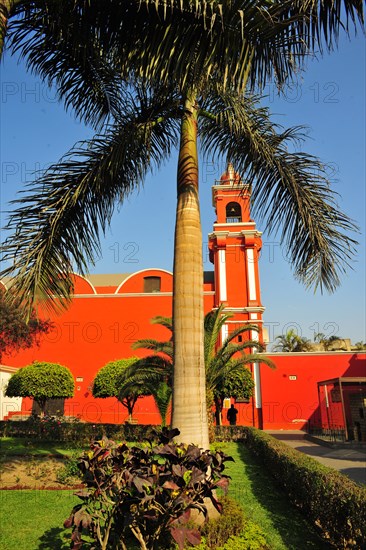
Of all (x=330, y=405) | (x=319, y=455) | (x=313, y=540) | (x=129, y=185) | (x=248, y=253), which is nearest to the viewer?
(x=313, y=540)

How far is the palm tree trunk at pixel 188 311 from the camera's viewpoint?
4410 millimetres

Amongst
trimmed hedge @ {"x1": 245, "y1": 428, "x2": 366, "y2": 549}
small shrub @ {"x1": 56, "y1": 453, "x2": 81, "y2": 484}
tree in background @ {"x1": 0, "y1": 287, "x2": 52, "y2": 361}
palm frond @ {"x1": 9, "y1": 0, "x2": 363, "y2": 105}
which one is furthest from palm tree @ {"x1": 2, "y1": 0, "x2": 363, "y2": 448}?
tree in background @ {"x1": 0, "y1": 287, "x2": 52, "y2": 361}

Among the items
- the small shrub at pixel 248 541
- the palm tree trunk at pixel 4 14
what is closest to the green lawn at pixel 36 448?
the small shrub at pixel 248 541

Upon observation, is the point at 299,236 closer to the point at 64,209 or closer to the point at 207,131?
the point at 207,131

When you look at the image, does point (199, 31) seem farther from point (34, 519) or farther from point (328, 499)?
point (34, 519)

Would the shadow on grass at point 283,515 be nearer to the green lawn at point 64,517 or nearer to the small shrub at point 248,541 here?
the green lawn at point 64,517

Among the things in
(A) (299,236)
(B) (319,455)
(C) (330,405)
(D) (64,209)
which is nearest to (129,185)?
(D) (64,209)

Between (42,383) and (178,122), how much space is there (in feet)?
48.7

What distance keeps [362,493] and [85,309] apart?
23.7 m

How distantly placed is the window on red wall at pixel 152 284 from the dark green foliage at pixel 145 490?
937 inches

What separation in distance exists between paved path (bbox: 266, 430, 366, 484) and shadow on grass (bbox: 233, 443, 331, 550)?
2.24 m

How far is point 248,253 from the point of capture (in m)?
26.2

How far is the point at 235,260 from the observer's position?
26422mm

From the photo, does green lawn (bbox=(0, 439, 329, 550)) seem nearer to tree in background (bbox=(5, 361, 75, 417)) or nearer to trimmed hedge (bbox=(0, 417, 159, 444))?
trimmed hedge (bbox=(0, 417, 159, 444))
